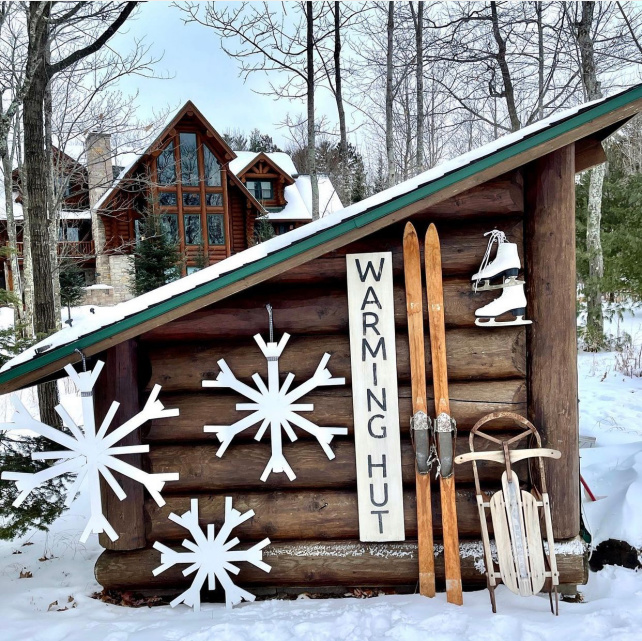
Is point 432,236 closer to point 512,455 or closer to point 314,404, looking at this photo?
point 314,404

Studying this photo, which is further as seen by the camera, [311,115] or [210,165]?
[210,165]

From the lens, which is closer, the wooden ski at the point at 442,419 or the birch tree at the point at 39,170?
the wooden ski at the point at 442,419

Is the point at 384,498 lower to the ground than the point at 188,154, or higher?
lower

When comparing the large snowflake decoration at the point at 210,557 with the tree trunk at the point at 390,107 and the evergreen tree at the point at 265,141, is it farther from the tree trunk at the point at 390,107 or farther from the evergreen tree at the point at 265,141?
the evergreen tree at the point at 265,141

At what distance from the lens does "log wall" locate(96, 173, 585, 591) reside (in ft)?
11.6

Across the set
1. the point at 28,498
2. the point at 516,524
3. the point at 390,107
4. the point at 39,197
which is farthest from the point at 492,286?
the point at 390,107

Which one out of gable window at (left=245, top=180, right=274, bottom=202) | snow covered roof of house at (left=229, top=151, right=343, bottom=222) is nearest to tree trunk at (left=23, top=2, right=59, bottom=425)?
snow covered roof of house at (left=229, top=151, right=343, bottom=222)

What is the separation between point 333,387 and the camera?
3.61m

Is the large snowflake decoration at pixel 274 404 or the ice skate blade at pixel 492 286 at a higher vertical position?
the ice skate blade at pixel 492 286

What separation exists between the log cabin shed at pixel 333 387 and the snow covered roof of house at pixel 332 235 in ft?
0.76

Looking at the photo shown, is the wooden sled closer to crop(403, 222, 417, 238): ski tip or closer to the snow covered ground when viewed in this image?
the snow covered ground

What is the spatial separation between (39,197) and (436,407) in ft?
17.0

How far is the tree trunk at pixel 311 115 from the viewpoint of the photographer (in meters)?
12.3

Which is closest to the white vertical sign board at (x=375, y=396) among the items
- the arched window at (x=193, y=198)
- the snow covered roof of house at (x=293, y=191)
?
the arched window at (x=193, y=198)
